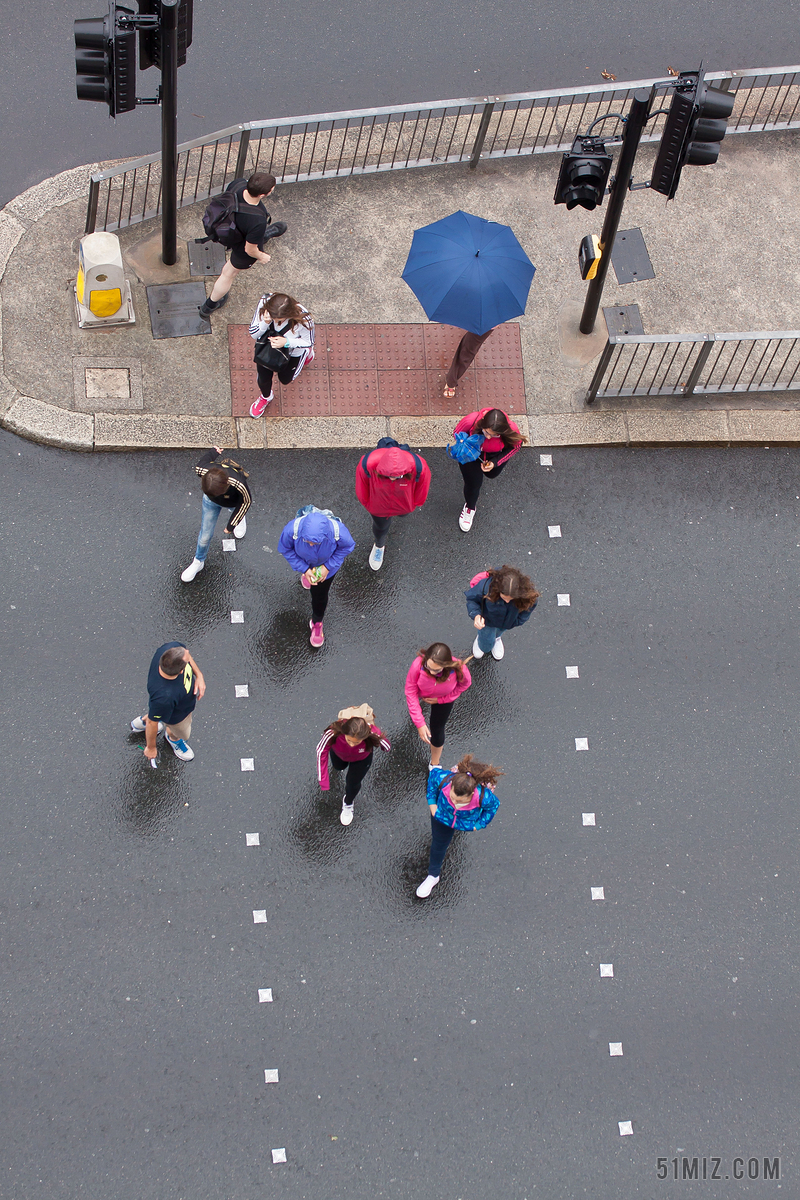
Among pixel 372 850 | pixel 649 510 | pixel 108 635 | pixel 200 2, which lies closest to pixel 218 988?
pixel 372 850

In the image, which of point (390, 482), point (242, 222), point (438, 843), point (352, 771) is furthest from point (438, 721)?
point (242, 222)

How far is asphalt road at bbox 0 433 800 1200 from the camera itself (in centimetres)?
861

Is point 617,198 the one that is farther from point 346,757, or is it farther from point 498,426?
point 346,757

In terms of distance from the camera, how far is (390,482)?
922cm

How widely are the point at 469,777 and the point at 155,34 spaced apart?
6470 millimetres

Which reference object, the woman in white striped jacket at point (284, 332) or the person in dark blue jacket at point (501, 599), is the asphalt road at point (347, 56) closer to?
the woman in white striped jacket at point (284, 332)

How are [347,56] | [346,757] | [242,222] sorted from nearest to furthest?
[346,757] < [242,222] < [347,56]

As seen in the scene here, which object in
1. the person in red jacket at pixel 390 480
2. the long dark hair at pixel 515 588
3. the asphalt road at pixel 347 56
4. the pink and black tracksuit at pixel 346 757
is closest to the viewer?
the pink and black tracksuit at pixel 346 757

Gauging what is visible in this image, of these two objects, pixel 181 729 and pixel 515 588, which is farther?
pixel 181 729

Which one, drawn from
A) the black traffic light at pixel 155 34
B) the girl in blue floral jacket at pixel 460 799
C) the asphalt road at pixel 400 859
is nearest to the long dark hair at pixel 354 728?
the girl in blue floral jacket at pixel 460 799

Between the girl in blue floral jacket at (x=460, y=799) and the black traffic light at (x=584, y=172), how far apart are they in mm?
4832

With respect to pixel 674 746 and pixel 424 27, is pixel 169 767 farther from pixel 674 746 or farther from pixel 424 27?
pixel 424 27

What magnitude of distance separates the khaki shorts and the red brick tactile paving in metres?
3.26

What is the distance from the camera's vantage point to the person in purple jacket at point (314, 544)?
8.69 m
